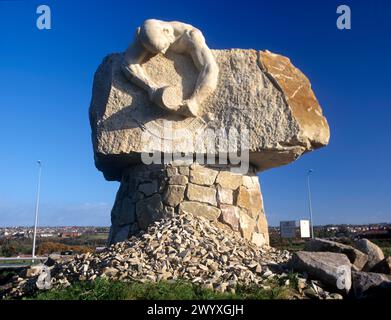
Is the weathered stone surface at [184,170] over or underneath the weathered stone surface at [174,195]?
over

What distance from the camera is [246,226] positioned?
6.27m

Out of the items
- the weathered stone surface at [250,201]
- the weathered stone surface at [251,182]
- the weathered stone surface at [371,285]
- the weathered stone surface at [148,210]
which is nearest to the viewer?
the weathered stone surface at [371,285]

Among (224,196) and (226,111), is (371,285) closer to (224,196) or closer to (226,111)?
(224,196)

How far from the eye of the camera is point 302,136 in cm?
614

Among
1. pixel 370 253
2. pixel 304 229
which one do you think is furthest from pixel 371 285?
pixel 304 229

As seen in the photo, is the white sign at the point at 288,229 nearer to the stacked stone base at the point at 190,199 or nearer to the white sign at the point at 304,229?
the white sign at the point at 304,229

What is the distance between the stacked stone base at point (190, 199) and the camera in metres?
5.99

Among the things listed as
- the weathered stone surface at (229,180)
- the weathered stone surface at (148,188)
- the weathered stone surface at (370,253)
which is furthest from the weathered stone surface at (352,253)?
the weathered stone surface at (148,188)

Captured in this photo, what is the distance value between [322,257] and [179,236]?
5.65 ft

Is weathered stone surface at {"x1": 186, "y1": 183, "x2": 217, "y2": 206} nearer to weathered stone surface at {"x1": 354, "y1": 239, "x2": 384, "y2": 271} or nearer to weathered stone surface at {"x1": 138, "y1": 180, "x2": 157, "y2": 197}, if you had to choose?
weathered stone surface at {"x1": 138, "y1": 180, "x2": 157, "y2": 197}

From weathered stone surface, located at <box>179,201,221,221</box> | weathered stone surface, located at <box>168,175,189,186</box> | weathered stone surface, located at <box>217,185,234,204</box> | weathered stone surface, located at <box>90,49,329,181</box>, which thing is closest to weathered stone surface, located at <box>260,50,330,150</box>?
weathered stone surface, located at <box>90,49,329,181</box>

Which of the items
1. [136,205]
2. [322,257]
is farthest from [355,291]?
[136,205]

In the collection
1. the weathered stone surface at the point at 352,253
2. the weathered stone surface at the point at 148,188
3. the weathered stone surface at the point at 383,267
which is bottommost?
the weathered stone surface at the point at 383,267
